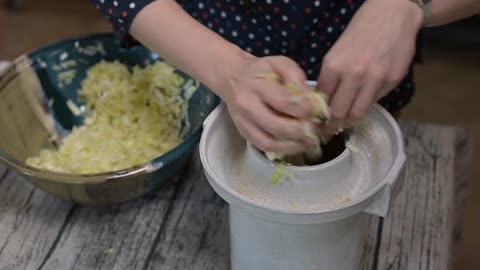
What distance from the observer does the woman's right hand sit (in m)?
0.63

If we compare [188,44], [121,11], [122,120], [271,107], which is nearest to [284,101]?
[271,107]

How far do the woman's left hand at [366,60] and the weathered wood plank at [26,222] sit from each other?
40cm

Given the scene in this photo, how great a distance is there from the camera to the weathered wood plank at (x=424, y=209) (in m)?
0.82

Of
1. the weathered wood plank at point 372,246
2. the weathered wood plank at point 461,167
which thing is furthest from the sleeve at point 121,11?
the weathered wood plank at point 461,167

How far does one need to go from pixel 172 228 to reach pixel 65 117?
29 centimetres

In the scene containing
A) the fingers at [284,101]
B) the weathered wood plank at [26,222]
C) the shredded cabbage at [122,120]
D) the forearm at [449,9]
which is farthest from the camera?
the shredded cabbage at [122,120]

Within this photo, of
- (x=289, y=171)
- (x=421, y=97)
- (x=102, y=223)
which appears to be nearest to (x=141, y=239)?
(x=102, y=223)

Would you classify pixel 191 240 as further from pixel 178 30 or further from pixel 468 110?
pixel 468 110

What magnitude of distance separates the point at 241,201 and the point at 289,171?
0.06 m

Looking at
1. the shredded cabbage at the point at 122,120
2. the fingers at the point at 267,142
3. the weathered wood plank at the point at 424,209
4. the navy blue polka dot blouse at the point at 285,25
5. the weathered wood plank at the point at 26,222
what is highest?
the fingers at the point at 267,142

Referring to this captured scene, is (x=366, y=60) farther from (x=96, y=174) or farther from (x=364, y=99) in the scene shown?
(x=96, y=174)

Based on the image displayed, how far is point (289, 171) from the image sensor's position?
0.67 metres

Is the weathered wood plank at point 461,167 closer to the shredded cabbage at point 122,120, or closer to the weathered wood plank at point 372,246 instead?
the weathered wood plank at point 372,246

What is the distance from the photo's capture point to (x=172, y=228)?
2.83 ft
